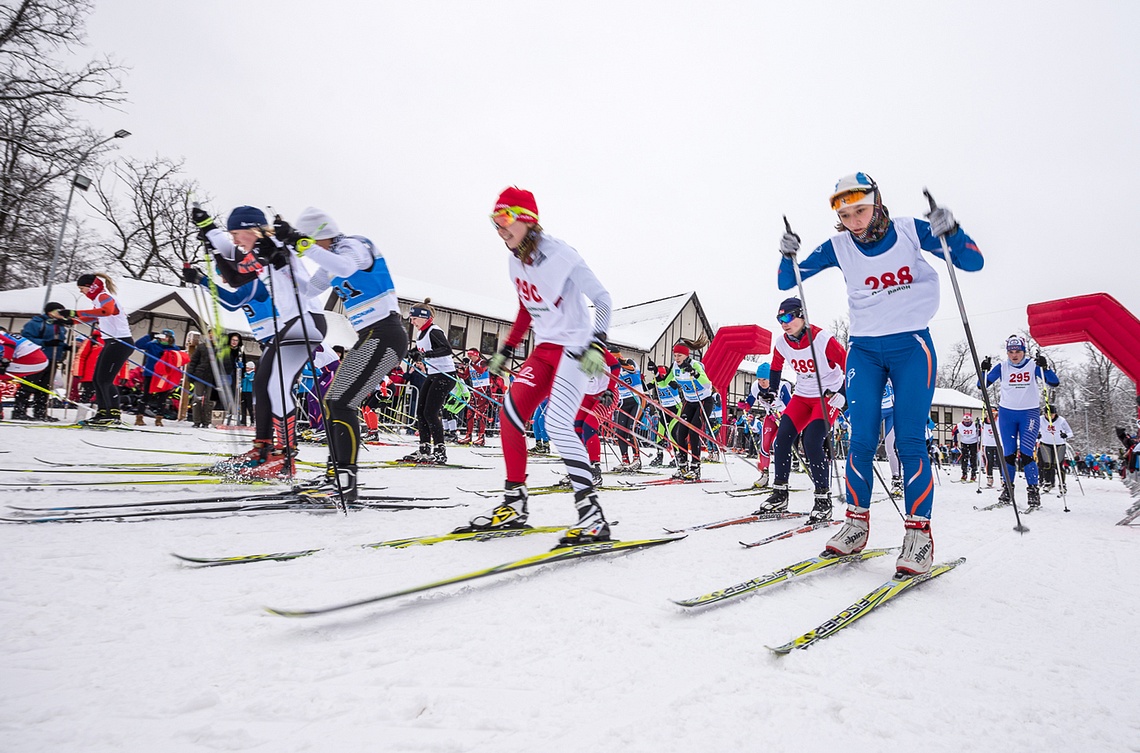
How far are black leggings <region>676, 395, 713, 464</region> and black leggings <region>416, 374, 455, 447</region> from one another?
3.54 m

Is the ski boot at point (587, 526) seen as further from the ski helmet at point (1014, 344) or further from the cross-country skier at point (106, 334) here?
the ski helmet at point (1014, 344)

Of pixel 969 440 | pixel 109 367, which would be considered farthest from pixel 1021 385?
pixel 109 367

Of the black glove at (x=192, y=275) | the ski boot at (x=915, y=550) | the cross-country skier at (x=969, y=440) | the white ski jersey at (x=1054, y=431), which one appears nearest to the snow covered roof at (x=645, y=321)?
the cross-country skier at (x=969, y=440)

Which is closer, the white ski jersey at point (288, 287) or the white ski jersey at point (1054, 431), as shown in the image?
the white ski jersey at point (288, 287)

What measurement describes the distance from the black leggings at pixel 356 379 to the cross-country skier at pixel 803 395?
11.0 feet

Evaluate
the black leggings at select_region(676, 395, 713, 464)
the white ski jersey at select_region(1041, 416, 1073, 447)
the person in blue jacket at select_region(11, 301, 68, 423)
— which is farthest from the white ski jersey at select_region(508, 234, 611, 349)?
the white ski jersey at select_region(1041, 416, 1073, 447)

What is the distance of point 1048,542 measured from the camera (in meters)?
4.49

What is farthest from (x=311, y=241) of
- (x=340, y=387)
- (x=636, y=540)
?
(x=636, y=540)

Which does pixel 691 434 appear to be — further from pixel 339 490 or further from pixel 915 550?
pixel 339 490

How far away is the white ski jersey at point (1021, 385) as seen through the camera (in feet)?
26.5

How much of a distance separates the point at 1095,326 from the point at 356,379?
8.61m

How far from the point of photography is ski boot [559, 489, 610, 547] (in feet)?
10.2

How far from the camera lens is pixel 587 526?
3.18m

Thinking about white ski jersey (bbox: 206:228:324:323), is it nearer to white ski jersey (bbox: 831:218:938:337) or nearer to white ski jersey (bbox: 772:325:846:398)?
white ski jersey (bbox: 831:218:938:337)
